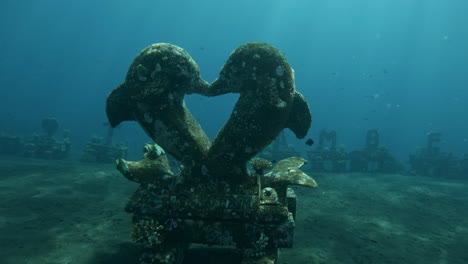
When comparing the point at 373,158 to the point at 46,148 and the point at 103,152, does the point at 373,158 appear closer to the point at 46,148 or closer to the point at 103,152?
the point at 103,152

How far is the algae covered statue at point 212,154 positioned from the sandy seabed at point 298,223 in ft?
4.08

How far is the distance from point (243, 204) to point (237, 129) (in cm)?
184

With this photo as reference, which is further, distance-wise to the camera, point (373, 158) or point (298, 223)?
point (373, 158)

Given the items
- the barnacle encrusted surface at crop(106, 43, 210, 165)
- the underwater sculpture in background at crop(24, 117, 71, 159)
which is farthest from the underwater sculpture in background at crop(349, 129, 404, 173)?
the underwater sculpture in background at crop(24, 117, 71, 159)

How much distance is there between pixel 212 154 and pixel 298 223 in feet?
17.8

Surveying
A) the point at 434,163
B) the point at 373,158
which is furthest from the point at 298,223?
the point at 434,163

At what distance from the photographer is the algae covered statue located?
7.65 metres

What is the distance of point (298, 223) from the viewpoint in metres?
12.2

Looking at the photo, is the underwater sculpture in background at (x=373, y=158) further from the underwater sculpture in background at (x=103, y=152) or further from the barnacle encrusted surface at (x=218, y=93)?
the barnacle encrusted surface at (x=218, y=93)

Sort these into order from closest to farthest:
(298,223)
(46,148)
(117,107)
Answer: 1. (117,107)
2. (298,223)
3. (46,148)

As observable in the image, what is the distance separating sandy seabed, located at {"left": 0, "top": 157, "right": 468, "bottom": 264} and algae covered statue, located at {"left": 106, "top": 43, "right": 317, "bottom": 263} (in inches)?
48.9

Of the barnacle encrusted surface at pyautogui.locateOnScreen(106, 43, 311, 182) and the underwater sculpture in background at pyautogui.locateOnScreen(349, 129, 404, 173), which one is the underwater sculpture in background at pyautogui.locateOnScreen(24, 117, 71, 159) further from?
the underwater sculpture in background at pyautogui.locateOnScreen(349, 129, 404, 173)

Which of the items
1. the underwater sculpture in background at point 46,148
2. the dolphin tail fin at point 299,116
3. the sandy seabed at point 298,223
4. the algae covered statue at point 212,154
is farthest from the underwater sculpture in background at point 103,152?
the dolphin tail fin at point 299,116

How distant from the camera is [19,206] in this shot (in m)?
12.1
